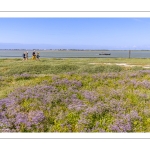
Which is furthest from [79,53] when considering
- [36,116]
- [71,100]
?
[36,116]

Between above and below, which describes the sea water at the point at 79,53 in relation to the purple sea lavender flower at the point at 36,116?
above

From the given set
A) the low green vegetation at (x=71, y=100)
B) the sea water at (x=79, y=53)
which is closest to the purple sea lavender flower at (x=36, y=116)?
the low green vegetation at (x=71, y=100)

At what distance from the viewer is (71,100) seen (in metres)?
6.05

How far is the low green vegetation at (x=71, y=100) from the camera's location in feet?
16.3

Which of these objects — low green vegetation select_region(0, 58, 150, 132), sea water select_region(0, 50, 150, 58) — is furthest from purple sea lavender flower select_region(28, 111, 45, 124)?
sea water select_region(0, 50, 150, 58)

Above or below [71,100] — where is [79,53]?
above

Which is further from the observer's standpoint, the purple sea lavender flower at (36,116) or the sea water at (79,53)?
the sea water at (79,53)

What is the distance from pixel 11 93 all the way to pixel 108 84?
9.53 feet

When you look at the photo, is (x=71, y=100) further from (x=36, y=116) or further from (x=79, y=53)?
(x=79, y=53)

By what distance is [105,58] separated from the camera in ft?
39.6

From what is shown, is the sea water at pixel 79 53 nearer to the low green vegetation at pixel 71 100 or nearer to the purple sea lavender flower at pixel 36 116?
the low green vegetation at pixel 71 100

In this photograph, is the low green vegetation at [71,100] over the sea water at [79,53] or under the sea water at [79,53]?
under
